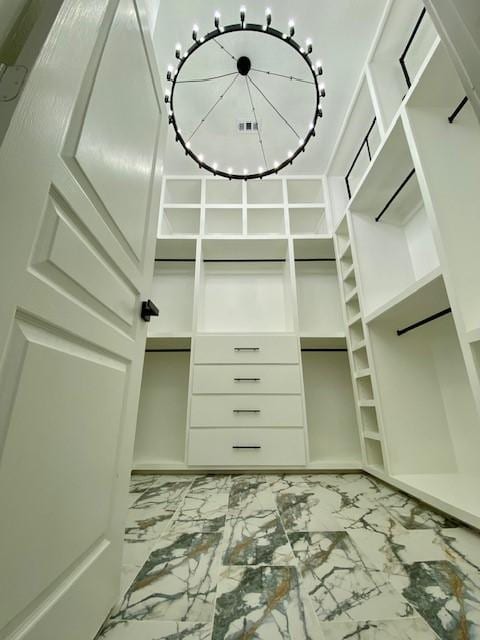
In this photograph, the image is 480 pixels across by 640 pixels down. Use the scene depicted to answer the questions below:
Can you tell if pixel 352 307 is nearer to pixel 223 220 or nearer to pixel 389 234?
pixel 389 234

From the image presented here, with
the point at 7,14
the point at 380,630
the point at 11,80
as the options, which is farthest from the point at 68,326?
the point at 380,630

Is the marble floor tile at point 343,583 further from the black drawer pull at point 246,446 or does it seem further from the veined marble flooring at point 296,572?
the black drawer pull at point 246,446

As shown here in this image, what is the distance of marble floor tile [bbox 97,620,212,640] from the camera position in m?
0.53

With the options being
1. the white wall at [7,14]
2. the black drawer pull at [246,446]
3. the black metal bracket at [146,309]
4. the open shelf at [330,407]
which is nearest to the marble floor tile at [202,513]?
the black drawer pull at [246,446]

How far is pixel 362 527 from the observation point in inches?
39.1

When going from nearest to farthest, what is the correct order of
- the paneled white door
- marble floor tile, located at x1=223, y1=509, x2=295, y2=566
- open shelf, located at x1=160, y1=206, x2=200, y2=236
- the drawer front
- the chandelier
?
the paneled white door, marble floor tile, located at x1=223, y1=509, x2=295, y2=566, the chandelier, the drawer front, open shelf, located at x1=160, y1=206, x2=200, y2=236

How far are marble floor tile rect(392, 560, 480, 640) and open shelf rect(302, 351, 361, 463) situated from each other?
4.13 ft

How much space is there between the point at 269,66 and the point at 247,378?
2.35m

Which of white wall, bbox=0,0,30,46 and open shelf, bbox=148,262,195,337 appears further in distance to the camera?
open shelf, bbox=148,262,195,337

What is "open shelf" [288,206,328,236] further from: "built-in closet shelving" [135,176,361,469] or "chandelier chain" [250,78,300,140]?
"chandelier chain" [250,78,300,140]

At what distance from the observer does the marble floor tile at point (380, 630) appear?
53 cm

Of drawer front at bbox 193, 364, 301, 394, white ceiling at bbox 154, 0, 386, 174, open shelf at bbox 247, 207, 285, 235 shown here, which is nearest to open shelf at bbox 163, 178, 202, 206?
white ceiling at bbox 154, 0, 386, 174

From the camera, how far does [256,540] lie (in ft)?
2.96

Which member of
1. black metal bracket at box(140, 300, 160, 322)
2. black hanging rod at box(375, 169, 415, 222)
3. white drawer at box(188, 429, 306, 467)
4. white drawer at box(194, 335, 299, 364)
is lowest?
white drawer at box(188, 429, 306, 467)
